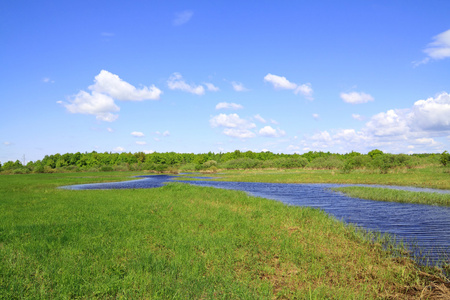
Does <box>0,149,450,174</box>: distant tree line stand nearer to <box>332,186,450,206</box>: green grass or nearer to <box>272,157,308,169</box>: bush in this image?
<box>272,157,308,169</box>: bush

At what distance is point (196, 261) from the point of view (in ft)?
35.2

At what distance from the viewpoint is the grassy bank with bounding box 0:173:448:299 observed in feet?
28.4

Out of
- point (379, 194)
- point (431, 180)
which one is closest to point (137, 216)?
point (379, 194)

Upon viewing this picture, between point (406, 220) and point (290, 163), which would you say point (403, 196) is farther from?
point (290, 163)

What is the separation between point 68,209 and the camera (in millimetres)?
22234

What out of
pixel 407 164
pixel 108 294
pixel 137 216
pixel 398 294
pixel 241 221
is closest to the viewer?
pixel 108 294

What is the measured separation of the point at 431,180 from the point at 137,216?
159 ft

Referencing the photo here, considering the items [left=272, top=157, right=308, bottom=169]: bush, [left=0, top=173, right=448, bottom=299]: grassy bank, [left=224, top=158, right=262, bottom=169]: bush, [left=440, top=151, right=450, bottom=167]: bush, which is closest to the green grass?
[left=0, top=173, right=448, bottom=299]: grassy bank

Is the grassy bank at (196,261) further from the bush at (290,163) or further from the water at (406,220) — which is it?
the bush at (290,163)

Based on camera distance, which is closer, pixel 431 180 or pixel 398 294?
pixel 398 294

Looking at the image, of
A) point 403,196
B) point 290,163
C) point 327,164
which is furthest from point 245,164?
point 403,196

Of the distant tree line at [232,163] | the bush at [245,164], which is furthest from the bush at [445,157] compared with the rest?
the bush at [245,164]

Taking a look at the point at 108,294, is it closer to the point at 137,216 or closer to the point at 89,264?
the point at 89,264

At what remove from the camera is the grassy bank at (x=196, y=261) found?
8.66 metres
